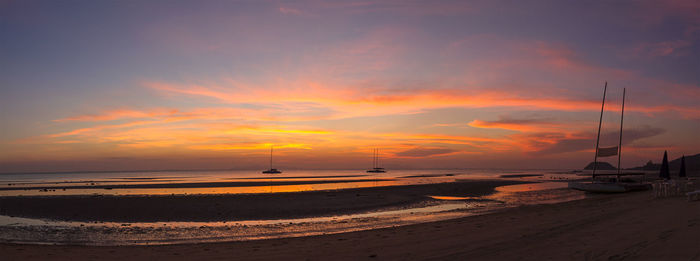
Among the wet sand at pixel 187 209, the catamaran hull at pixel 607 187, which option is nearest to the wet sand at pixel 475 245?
the wet sand at pixel 187 209

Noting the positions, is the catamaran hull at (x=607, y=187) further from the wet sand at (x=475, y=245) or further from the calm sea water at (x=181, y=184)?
the wet sand at (x=475, y=245)

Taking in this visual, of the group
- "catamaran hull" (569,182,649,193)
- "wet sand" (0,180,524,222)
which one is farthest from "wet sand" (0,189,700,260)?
"catamaran hull" (569,182,649,193)

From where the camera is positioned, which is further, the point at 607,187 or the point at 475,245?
the point at 607,187

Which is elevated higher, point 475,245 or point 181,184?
point 475,245

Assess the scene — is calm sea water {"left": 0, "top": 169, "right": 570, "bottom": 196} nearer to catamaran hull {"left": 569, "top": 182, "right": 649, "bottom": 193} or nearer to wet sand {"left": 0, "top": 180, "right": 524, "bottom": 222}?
wet sand {"left": 0, "top": 180, "right": 524, "bottom": 222}

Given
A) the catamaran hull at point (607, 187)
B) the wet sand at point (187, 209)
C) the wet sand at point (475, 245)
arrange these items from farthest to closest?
the catamaran hull at point (607, 187), the wet sand at point (187, 209), the wet sand at point (475, 245)

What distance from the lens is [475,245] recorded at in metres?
12.1

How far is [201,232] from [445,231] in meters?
10.6

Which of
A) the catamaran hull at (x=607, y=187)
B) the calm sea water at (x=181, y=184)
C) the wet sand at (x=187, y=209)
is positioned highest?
the catamaran hull at (x=607, y=187)

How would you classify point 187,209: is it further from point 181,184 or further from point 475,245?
point 181,184

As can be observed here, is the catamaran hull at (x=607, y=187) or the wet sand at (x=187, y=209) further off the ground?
the catamaran hull at (x=607, y=187)

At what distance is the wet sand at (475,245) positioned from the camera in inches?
413

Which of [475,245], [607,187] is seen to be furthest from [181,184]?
[475,245]

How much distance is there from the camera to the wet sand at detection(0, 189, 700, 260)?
1049 cm
